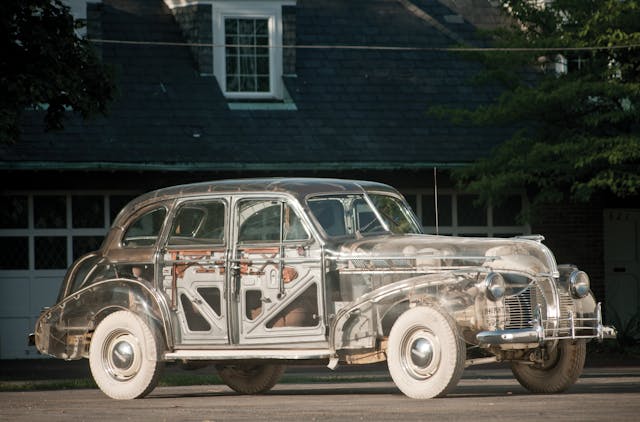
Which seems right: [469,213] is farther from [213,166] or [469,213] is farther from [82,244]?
[82,244]

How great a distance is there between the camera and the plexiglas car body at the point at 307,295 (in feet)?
39.2

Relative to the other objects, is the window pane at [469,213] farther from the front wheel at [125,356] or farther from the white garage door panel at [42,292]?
the front wheel at [125,356]

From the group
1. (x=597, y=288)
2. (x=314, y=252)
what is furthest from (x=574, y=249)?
(x=314, y=252)

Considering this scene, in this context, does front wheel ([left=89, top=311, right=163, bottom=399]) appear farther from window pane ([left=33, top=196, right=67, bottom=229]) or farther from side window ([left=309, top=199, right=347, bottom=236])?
window pane ([left=33, top=196, right=67, bottom=229])

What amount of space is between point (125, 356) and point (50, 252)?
384 inches

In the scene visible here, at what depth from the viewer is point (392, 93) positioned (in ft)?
80.2

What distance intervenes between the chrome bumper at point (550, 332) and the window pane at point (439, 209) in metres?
11.3

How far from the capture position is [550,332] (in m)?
12.1

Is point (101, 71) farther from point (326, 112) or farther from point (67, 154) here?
point (326, 112)

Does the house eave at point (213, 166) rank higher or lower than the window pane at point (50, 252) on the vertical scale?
higher

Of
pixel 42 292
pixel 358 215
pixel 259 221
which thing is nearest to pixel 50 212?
pixel 42 292

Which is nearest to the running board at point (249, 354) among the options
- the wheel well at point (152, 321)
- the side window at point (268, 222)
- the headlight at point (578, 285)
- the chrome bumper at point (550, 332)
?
the wheel well at point (152, 321)

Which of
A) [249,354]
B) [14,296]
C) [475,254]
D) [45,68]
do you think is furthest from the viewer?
[14,296]

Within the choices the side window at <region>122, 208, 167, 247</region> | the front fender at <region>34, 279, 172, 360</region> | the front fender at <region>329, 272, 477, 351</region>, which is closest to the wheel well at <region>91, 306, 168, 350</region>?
the front fender at <region>34, 279, 172, 360</region>
